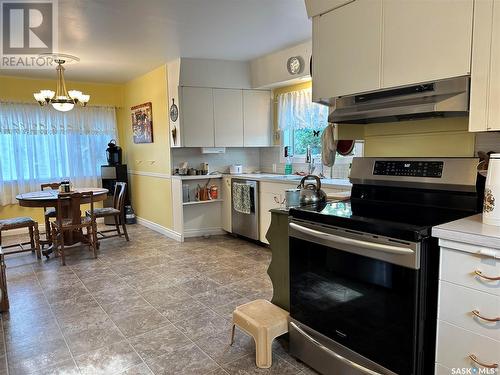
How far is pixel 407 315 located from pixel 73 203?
3.89 metres

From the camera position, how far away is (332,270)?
1.85m

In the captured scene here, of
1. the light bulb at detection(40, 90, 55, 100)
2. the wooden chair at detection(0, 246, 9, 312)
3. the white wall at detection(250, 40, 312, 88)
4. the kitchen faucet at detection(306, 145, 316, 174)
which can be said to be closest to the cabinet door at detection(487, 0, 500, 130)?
the white wall at detection(250, 40, 312, 88)

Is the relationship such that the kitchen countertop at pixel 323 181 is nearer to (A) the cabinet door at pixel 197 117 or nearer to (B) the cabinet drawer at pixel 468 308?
(A) the cabinet door at pixel 197 117

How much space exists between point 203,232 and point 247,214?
0.91m

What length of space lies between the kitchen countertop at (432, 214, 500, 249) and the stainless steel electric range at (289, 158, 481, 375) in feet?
0.21

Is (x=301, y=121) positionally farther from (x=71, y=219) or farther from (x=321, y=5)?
(x=71, y=219)

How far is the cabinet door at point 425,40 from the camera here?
5.45ft

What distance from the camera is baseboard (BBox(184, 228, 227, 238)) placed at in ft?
17.0

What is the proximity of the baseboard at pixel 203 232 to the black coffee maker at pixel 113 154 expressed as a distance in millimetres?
1959

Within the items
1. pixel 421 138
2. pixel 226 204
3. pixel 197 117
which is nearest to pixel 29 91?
pixel 197 117

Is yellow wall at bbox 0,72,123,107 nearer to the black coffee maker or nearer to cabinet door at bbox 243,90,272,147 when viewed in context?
the black coffee maker

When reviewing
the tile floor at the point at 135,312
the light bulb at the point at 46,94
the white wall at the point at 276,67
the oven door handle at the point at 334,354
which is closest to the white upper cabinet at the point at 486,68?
the oven door handle at the point at 334,354

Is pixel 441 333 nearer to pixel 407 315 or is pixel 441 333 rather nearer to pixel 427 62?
pixel 407 315

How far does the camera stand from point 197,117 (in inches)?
193
